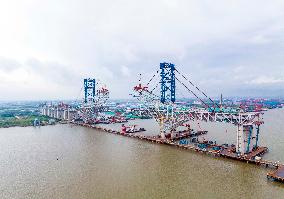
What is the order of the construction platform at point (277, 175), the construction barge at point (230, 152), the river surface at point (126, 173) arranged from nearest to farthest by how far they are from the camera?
the river surface at point (126, 173), the construction platform at point (277, 175), the construction barge at point (230, 152)

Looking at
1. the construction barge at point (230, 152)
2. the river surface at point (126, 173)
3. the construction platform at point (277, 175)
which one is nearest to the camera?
the river surface at point (126, 173)

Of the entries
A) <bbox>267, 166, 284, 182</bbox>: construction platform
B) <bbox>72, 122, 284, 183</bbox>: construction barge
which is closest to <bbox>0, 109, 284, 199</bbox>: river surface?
<bbox>267, 166, 284, 182</bbox>: construction platform

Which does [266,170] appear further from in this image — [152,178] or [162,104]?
[162,104]

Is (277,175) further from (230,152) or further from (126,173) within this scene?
(126,173)

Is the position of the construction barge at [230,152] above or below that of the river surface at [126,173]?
above

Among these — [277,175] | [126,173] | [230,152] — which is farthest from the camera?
[230,152]

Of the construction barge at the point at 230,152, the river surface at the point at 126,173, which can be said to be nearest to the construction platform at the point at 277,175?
the construction barge at the point at 230,152

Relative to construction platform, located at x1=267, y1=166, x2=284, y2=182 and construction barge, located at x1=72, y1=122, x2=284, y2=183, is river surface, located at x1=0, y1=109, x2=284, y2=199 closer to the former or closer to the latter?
construction platform, located at x1=267, y1=166, x2=284, y2=182

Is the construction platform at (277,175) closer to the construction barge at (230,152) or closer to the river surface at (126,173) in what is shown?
the construction barge at (230,152)

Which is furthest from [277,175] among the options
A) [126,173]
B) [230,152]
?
[126,173]
